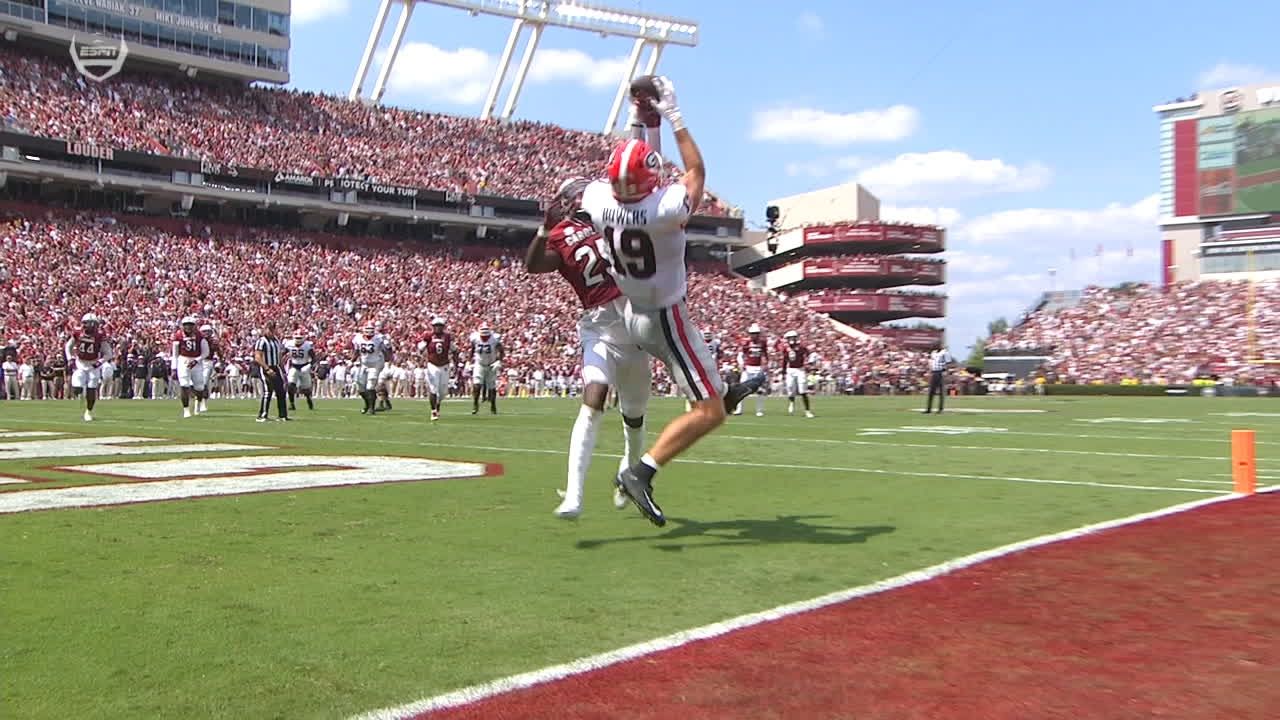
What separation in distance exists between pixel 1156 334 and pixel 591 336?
60.4 meters

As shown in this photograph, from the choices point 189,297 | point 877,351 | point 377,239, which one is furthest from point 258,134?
point 877,351

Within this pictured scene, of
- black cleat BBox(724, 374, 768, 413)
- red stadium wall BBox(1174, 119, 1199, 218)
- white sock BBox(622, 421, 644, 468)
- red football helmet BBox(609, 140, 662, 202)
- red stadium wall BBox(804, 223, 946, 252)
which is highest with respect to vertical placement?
red stadium wall BBox(1174, 119, 1199, 218)

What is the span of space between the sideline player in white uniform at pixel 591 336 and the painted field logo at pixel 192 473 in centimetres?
251

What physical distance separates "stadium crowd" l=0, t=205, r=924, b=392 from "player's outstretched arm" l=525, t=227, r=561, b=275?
33300 millimetres

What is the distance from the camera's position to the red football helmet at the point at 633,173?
6.08 metres

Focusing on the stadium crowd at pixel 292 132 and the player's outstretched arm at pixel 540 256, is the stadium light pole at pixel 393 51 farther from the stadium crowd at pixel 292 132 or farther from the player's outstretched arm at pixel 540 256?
the player's outstretched arm at pixel 540 256

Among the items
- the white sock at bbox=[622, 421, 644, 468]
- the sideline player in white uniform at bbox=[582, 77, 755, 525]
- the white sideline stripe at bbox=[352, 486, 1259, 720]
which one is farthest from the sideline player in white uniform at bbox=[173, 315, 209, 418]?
the white sideline stripe at bbox=[352, 486, 1259, 720]

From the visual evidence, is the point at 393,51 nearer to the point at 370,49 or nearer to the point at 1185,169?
the point at 370,49

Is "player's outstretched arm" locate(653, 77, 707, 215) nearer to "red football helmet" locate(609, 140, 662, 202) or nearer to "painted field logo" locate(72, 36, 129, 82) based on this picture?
"red football helmet" locate(609, 140, 662, 202)

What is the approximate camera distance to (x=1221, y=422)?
784 inches

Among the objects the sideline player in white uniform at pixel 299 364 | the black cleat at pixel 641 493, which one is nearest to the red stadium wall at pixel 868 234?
the sideline player in white uniform at pixel 299 364

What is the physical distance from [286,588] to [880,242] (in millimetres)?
85149

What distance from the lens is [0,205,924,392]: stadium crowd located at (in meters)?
40.0

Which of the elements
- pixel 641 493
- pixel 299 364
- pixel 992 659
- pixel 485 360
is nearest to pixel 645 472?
pixel 641 493
